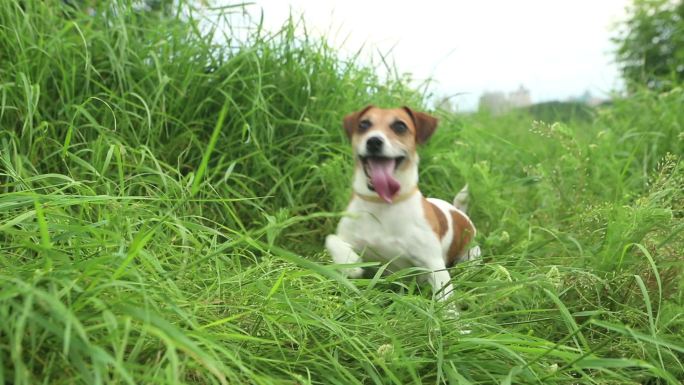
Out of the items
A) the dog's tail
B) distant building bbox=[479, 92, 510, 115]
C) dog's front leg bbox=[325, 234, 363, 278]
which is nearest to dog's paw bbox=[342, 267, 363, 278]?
dog's front leg bbox=[325, 234, 363, 278]

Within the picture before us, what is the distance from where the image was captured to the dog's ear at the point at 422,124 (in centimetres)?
313

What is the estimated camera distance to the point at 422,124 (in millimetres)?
3141

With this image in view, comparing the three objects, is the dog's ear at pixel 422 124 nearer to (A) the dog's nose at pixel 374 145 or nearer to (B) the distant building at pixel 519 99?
(A) the dog's nose at pixel 374 145

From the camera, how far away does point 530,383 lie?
5.84 ft

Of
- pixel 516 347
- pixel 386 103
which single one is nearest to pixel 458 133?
pixel 386 103

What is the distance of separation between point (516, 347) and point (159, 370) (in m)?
1.01

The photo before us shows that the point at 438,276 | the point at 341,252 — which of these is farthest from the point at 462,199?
the point at 341,252

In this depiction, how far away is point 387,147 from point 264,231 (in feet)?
4.18

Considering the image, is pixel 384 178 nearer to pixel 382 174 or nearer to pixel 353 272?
pixel 382 174

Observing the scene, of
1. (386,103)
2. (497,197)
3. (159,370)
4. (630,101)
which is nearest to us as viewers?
(159,370)

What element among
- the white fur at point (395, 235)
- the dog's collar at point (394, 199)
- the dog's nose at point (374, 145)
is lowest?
the white fur at point (395, 235)

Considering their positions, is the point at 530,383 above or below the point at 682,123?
below

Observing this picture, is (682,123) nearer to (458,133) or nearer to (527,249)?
(458,133)

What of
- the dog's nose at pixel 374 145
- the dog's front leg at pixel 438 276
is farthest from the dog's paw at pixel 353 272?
the dog's nose at pixel 374 145
